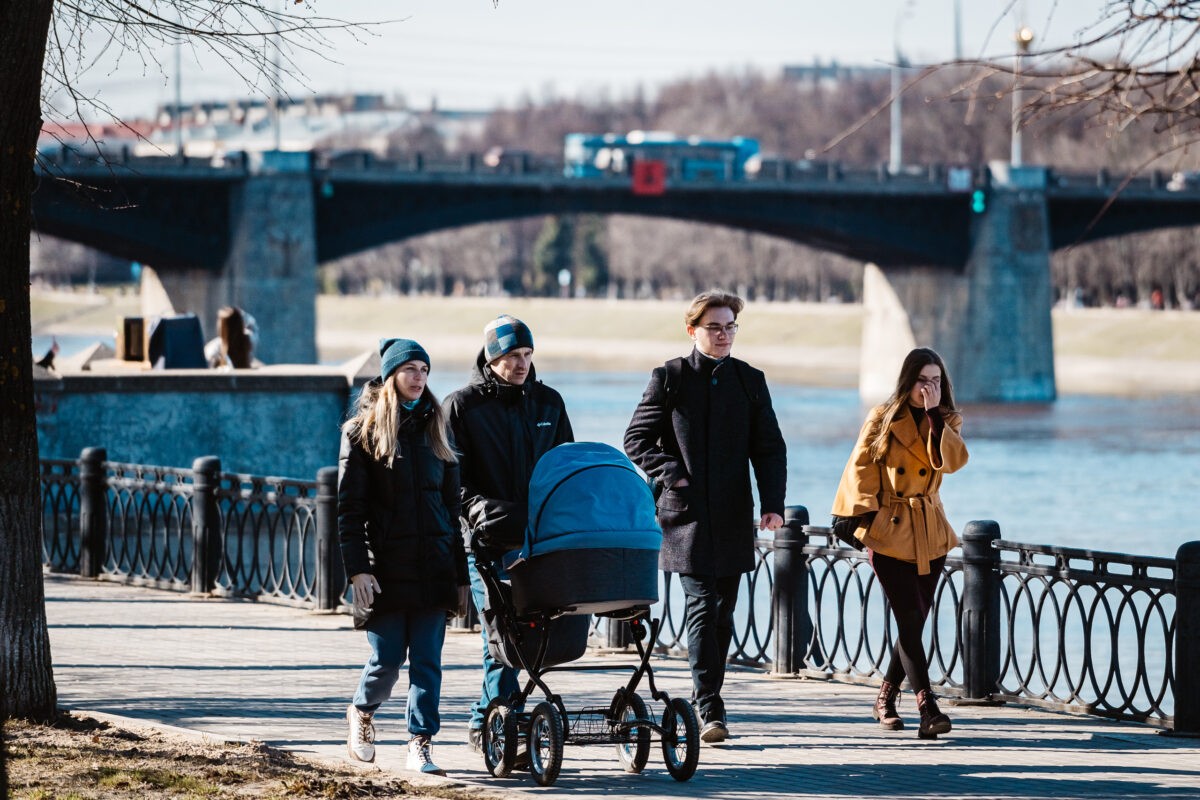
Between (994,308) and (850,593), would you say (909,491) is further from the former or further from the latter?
(994,308)

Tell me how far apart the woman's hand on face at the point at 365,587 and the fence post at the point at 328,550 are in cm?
513

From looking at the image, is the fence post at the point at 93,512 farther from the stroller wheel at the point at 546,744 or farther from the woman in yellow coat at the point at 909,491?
the stroller wheel at the point at 546,744

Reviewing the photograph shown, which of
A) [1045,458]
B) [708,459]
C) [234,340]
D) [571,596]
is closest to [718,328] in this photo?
[708,459]

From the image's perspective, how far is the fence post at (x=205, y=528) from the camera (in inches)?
523

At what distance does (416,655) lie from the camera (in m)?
7.24

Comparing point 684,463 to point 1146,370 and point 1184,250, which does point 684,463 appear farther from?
point 1184,250

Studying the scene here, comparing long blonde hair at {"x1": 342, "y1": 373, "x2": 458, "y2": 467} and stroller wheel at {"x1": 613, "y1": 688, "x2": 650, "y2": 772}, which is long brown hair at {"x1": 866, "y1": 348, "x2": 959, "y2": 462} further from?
long blonde hair at {"x1": 342, "y1": 373, "x2": 458, "y2": 467}

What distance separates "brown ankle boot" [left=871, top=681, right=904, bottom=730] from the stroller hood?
1.80 metres

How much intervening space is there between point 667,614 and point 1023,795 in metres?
4.02

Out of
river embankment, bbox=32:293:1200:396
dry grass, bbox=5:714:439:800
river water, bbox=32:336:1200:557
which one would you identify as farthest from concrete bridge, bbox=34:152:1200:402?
dry grass, bbox=5:714:439:800

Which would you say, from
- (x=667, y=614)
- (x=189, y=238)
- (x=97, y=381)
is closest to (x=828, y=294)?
(x=189, y=238)

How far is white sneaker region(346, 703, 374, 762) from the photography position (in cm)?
741

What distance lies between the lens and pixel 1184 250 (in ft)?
232

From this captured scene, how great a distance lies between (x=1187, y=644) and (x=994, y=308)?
51603mm
